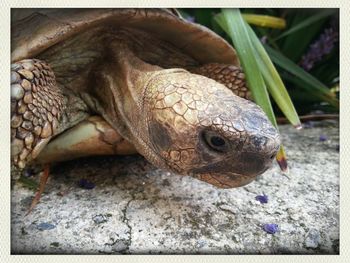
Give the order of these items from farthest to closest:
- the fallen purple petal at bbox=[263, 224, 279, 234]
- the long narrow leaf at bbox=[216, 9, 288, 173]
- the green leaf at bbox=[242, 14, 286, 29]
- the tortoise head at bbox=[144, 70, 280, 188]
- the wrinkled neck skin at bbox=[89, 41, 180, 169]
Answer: the green leaf at bbox=[242, 14, 286, 29] → the long narrow leaf at bbox=[216, 9, 288, 173] → the wrinkled neck skin at bbox=[89, 41, 180, 169] → the fallen purple petal at bbox=[263, 224, 279, 234] → the tortoise head at bbox=[144, 70, 280, 188]

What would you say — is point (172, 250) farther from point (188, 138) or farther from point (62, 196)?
point (62, 196)

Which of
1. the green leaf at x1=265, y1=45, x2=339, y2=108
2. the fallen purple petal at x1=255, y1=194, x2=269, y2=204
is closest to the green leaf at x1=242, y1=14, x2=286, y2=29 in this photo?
the green leaf at x1=265, y1=45, x2=339, y2=108

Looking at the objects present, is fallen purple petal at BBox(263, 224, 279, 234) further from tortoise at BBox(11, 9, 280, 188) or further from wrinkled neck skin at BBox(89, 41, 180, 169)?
wrinkled neck skin at BBox(89, 41, 180, 169)

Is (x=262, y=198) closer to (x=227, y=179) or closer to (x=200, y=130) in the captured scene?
(x=227, y=179)

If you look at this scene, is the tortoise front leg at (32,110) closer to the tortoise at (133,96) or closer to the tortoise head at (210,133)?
the tortoise at (133,96)

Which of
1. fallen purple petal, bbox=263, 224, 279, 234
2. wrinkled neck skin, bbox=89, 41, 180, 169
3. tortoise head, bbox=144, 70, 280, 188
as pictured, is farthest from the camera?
wrinkled neck skin, bbox=89, 41, 180, 169
